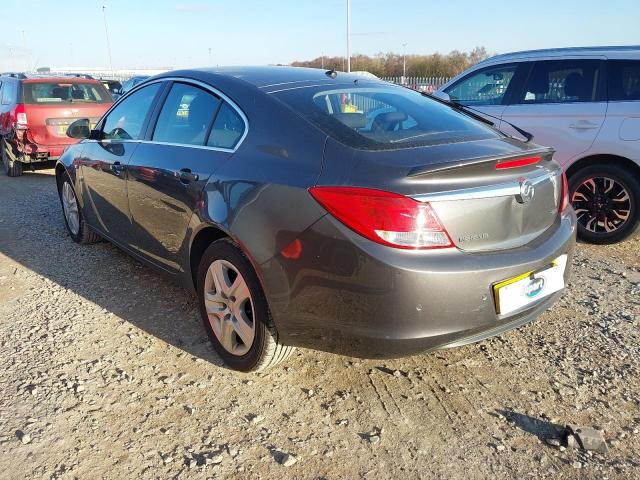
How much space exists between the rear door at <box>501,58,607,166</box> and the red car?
6.79 metres

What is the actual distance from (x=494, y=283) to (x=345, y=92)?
139 centimetres

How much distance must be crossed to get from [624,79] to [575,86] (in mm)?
426

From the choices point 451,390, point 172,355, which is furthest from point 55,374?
point 451,390

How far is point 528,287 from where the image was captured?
99.5 inches

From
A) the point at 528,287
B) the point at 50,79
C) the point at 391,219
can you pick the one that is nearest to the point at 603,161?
the point at 528,287

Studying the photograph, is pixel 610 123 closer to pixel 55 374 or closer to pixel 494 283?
pixel 494 283

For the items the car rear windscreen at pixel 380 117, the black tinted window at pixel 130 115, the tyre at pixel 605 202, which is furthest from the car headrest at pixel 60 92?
the tyre at pixel 605 202

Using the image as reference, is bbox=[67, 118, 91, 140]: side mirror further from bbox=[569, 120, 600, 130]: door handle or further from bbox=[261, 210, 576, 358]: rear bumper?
bbox=[569, 120, 600, 130]: door handle

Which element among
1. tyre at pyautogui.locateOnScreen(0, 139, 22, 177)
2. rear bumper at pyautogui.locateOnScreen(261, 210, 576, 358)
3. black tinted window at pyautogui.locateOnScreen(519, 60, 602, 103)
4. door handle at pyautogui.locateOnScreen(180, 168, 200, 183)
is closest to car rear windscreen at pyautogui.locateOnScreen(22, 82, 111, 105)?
tyre at pyautogui.locateOnScreen(0, 139, 22, 177)

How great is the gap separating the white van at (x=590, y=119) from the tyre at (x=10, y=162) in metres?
7.49

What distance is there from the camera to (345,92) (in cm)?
308

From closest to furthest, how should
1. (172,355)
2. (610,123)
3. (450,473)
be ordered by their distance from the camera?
(450,473), (172,355), (610,123)

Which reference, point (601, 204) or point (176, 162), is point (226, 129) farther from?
point (601, 204)

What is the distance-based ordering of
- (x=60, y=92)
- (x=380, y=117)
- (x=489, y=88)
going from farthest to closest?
1. (x=60, y=92)
2. (x=489, y=88)
3. (x=380, y=117)
